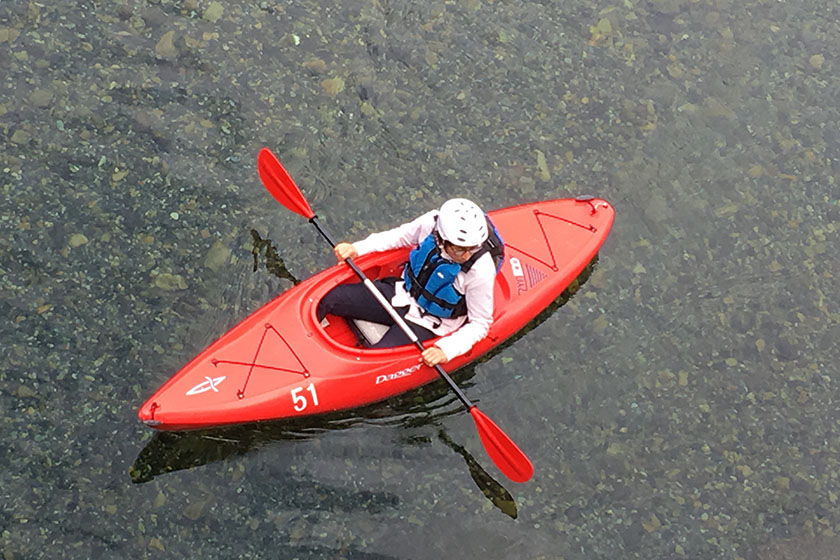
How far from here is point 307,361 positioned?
198 inches

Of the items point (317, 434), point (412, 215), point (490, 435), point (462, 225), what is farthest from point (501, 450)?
point (412, 215)

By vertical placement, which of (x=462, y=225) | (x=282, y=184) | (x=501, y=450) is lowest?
(x=501, y=450)

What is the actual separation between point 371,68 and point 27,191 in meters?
2.67

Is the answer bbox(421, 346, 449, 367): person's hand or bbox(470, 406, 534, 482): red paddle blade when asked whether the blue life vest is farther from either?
bbox(470, 406, 534, 482): red paddle blade

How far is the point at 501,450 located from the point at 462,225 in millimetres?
1403

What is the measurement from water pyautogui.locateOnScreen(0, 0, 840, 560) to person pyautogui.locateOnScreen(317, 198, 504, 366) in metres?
0.58

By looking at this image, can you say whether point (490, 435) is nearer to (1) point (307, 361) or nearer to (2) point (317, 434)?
(2) point (317, 434)

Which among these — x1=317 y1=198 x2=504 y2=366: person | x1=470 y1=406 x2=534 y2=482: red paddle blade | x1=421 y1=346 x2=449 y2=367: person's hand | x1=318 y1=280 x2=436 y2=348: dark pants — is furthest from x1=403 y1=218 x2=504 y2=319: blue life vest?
x1=470 y1=406 x2=534 y2=482: red paddle blade

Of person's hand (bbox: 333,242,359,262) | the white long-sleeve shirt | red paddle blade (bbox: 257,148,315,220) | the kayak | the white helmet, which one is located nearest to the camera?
the white helmet

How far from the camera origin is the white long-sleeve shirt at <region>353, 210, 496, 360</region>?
16.3 ft

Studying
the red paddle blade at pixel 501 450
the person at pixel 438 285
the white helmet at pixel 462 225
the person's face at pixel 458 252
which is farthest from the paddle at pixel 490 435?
the white helmet at pixel 462 225

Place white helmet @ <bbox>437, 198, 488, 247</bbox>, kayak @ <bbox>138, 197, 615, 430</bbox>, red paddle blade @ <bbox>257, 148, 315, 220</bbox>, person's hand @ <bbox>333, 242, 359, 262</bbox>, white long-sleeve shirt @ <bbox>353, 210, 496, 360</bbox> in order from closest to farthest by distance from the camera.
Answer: white helmet @ <bbox>437, 198, 488, 247</bbox>, kayak @ <bbox>138, 197, 615, 430</bbox>, white long-sleeve shirt @ <bbox>353, 210, 496, 360</bbox>, person's hand @ <bbox>333, 242, 359, 262</bbox>, red paddle blade @ <bbox>257, 148, 315, 220</bbox>

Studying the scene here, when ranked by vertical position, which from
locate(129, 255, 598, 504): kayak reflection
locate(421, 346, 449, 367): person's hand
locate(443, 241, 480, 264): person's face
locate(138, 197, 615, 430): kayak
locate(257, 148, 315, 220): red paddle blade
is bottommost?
locate(129, 255, 598, 504): kayak reflection

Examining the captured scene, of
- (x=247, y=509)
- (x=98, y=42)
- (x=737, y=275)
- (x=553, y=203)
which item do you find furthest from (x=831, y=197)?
(x=98, y=42)
